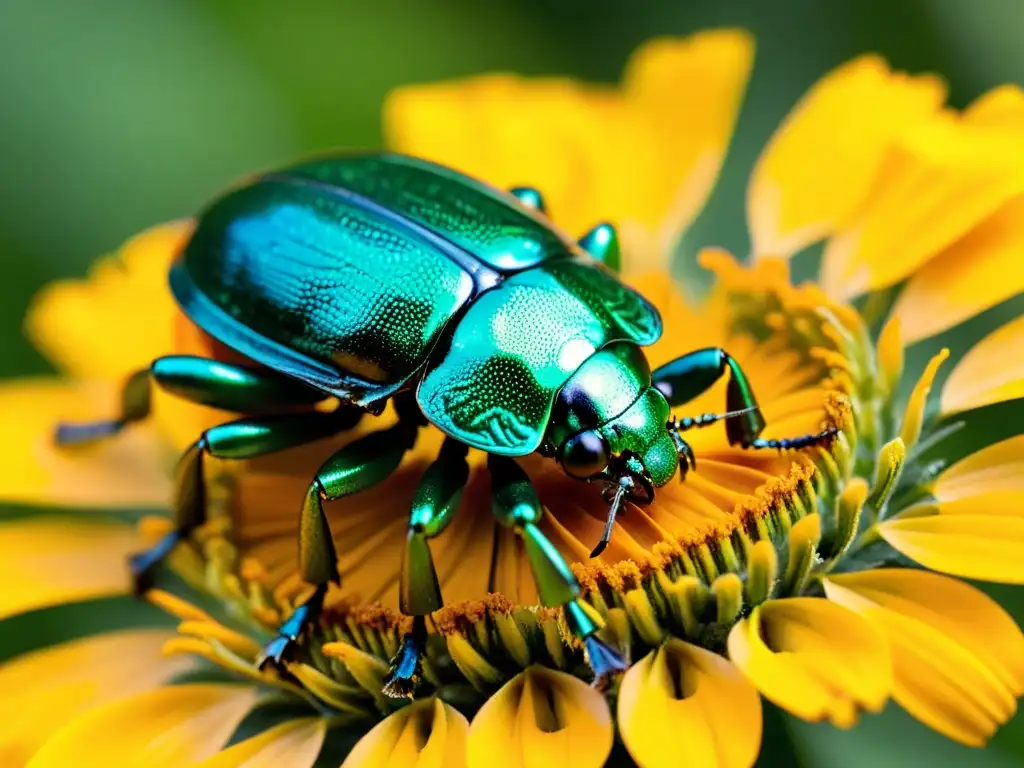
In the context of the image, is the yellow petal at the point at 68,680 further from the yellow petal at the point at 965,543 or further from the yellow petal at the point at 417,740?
the yellow petal at the point at 965,543

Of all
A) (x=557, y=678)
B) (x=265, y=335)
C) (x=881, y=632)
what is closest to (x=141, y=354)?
(x=265, y=335)

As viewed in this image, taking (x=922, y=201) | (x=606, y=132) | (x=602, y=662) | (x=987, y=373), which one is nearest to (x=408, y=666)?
(x=602, y=662)

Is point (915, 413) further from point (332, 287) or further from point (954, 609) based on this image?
point (332, 287)

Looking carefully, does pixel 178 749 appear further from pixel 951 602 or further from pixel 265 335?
pixel 951 602

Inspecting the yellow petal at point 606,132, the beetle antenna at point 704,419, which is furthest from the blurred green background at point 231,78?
the beetle antenna at point 704,419

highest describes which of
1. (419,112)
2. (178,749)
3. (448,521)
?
(419,112)

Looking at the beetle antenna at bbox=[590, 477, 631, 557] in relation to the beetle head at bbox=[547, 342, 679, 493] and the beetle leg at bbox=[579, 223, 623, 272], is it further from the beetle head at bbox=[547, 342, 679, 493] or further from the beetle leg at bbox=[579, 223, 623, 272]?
the beetle leg at bbox=[579, 223, 623, 272]
